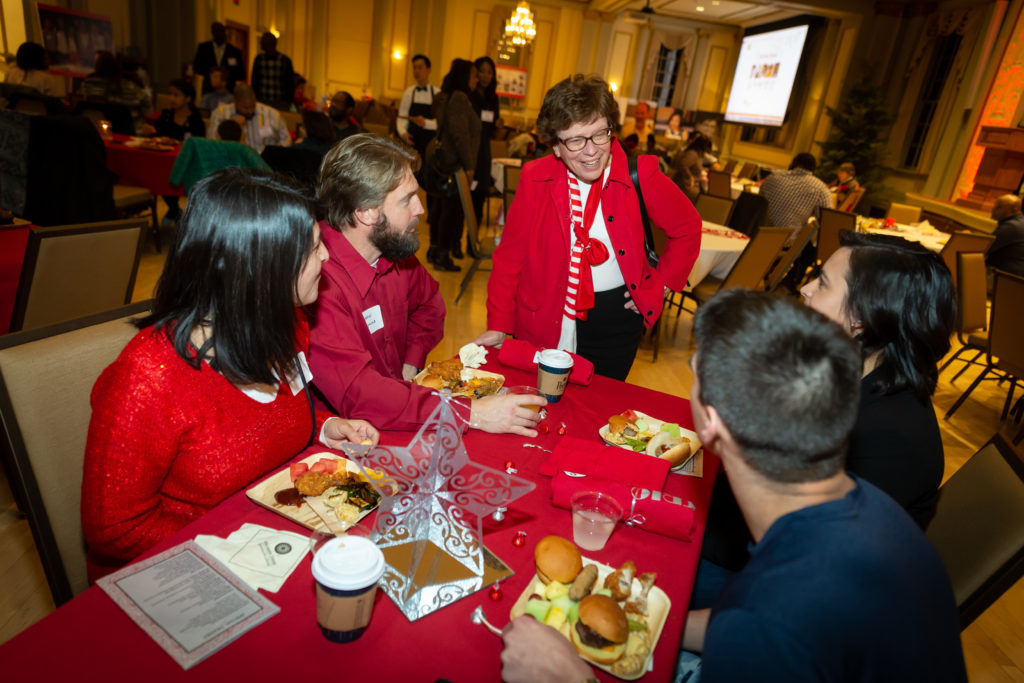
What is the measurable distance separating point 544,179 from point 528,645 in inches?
64.6

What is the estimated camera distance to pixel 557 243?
2.12m

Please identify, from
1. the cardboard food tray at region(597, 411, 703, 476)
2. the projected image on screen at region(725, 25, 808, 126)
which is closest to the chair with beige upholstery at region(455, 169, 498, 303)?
the cardboard food tray at region(597, 411, 703, 476)

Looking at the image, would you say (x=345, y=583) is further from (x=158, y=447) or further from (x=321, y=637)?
(x=158, y=447)

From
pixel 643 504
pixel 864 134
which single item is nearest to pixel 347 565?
pixel 643 504

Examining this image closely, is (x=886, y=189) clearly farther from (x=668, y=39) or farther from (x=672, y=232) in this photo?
(x=672, y=232)

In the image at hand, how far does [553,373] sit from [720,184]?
7.74 m

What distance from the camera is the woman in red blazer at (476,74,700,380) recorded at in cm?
200

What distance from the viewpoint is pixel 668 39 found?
1507 centimetres

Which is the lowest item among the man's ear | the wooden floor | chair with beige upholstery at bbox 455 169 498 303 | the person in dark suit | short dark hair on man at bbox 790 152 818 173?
the wooden floor

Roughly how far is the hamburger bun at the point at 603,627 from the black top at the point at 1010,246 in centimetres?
668

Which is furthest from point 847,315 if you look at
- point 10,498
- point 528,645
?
point 10,498

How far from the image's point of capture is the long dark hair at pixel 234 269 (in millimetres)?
1155

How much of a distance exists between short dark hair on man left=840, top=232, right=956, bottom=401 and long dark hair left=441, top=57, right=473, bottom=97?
15.9ft

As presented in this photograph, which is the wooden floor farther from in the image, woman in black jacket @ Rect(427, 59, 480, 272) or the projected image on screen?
the projected image on screen
